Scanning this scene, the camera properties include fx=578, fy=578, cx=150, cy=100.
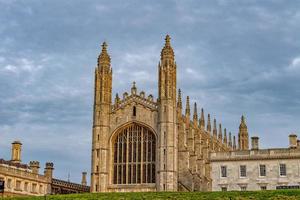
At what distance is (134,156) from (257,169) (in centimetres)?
1445

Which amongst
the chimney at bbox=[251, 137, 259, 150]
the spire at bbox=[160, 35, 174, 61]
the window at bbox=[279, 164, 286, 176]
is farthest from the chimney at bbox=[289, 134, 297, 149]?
the spire at bbox=[160, 35, 174, 61]

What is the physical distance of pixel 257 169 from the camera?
181 feet

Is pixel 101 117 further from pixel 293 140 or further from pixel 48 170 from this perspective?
pixel 293 140

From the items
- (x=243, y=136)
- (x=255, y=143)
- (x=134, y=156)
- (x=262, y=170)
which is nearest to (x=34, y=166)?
(x=134, y=156)

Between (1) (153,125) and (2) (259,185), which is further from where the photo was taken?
(1) (153,125)

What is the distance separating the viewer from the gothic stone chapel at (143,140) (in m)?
61.7

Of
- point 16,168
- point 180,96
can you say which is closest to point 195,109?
point 180,96

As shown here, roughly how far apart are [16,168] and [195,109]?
80.9 ft

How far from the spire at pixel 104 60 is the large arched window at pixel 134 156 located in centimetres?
762

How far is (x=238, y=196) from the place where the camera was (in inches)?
1805

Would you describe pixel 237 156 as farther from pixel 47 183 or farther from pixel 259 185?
pixel 47 183

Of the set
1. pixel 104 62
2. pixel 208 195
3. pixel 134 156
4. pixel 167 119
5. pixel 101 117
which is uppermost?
pixel 104 62

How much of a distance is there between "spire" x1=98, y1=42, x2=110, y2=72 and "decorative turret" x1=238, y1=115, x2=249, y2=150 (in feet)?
96.7

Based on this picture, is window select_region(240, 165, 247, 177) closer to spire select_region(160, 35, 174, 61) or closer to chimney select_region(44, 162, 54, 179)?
spire select_region(160, 35, 174, 61)
